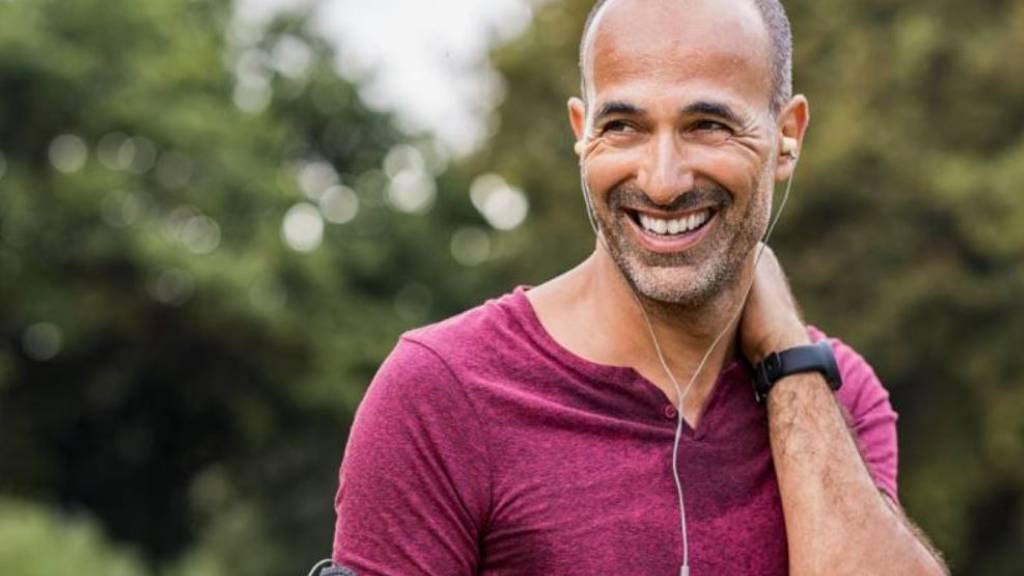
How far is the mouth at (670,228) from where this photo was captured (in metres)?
3.06

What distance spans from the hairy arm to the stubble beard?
250mm

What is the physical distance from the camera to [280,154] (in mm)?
36844

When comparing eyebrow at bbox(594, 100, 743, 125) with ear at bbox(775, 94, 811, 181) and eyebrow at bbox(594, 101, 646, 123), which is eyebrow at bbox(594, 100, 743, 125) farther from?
ear at bbox(775, 94, 811, 181)

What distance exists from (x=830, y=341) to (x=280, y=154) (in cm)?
3372

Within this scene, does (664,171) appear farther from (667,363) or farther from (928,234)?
(928,234)

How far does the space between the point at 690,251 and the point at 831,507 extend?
0.44m

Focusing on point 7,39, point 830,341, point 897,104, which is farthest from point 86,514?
point 830,341

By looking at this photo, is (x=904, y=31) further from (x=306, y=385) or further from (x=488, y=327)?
(x=488, y=327)

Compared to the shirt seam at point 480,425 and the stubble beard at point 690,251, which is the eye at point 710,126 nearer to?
the stubble beard at point 690,251

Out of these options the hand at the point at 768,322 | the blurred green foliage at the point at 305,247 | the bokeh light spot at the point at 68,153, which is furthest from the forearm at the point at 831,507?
the bokeh light spot at the point at 68,153

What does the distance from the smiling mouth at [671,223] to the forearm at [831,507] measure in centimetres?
36

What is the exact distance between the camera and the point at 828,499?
3.16 meters

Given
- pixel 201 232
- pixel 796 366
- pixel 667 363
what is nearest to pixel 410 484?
pixel 667 363

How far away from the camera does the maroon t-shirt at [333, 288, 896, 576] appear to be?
2973 mm
